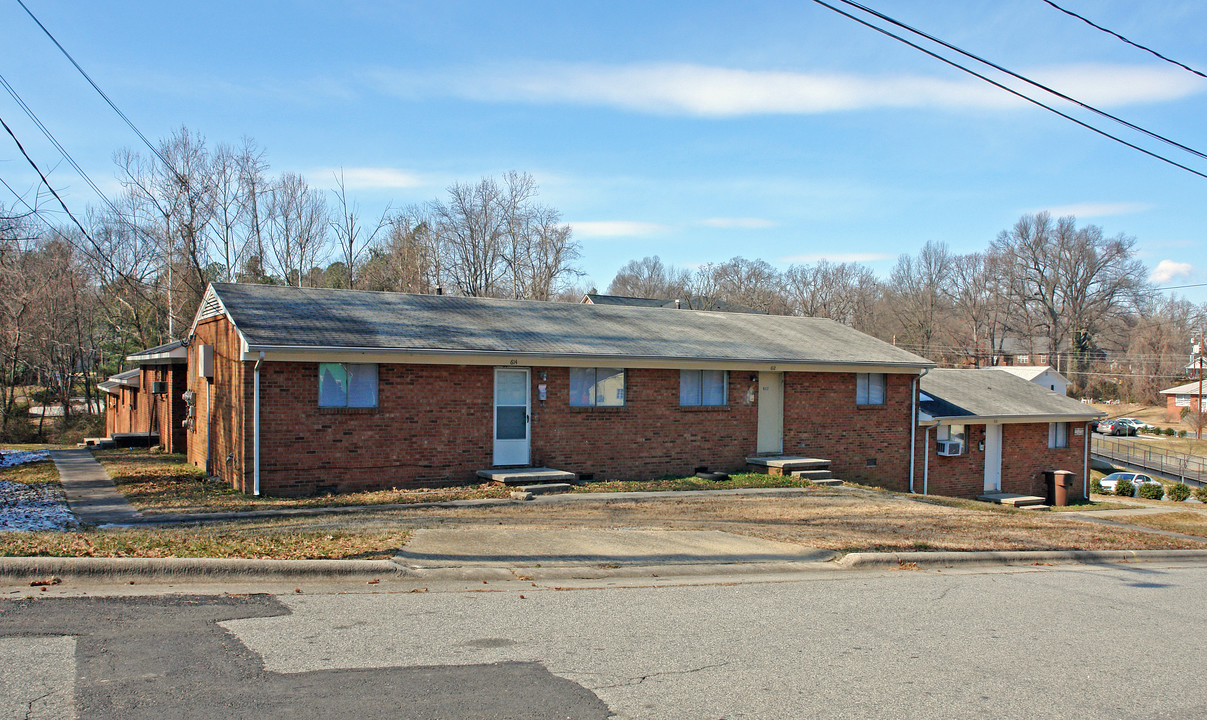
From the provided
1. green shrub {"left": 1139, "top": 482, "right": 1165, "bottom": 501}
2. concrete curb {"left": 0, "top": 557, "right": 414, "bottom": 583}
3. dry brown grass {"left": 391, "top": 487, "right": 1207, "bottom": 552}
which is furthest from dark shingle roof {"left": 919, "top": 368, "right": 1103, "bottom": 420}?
concrete curb {"left": 0, "top": 557, "right": 414, "bottom": 583}

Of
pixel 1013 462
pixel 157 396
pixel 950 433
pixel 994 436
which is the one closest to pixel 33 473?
pixel 157 396

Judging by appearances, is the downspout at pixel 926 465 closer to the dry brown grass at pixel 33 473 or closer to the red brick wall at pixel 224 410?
the red brick wall at pixel 224 410

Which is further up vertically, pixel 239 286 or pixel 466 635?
pixel 239 286

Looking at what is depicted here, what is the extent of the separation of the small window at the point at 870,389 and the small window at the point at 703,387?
3997 mm

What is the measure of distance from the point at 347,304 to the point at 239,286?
2139 millimetres

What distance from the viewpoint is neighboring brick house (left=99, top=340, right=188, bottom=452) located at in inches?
845

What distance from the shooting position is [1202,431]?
60.2 meters

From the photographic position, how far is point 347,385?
15.0 m

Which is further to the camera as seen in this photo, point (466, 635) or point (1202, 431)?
point (1202, 431)

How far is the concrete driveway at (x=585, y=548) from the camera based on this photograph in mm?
8766

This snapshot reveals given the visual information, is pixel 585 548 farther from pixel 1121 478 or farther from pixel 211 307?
pixel 1121 478

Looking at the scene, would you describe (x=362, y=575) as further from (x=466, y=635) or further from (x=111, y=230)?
(x=111, y=230)

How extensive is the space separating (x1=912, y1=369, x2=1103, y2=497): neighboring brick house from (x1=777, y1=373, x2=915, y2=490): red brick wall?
40.5 inches

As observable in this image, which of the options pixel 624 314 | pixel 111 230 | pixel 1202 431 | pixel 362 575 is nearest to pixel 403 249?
pixel 111 230
